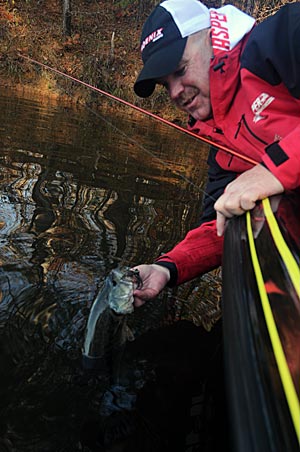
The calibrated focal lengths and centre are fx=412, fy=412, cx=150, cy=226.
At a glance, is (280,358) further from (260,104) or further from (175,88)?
(175,88)

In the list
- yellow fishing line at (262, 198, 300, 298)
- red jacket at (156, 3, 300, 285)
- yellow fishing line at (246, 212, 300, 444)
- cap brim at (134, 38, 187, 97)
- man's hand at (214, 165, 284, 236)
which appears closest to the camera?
yellow fishing line at (246, 212, 300, 444)

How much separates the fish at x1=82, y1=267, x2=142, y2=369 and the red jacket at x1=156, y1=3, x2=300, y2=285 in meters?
0.58

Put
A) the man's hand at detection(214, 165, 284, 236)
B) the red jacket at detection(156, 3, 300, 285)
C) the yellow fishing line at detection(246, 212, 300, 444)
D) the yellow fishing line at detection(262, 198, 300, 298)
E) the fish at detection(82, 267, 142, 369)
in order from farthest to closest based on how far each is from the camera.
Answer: the fish at detection(82, 267, 142, 369) → the red jacket at detection(156, 3, 300, 285) → the man's hand at detection(214, 165, 284, 236) → the yellow fishing line at detection(262, 198, 300, 298) → the yellow fishing line at detection(246, 212, 300, 444)

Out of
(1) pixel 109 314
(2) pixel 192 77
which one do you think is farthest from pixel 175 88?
(1) pixel 109 314

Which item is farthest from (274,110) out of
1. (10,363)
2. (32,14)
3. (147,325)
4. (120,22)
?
(120,22)

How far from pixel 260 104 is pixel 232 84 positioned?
247mm

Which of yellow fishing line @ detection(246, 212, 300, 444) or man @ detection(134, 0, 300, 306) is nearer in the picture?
yellow fishing line @ detection(246, 212, 300, 444)

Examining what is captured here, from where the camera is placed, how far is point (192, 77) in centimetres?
221

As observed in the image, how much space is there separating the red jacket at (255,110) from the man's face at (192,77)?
0.16ft

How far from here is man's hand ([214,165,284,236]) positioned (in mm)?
1545

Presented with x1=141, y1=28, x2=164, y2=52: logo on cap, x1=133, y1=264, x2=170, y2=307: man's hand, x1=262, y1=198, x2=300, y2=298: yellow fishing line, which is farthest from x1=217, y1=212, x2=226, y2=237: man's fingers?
x1=141, y1=28, x2=164, y2=52: logo on cap

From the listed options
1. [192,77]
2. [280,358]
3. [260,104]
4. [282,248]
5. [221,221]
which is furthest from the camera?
[192,77]

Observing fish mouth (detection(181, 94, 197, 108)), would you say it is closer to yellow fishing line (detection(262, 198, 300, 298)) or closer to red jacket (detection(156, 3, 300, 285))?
red jacket (detection(156, 3, 300, 285))

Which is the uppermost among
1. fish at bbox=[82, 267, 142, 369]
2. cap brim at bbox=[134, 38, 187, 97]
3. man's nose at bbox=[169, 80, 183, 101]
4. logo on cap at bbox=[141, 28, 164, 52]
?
logo on cap at bbox=[141, 28, 164, 52]
